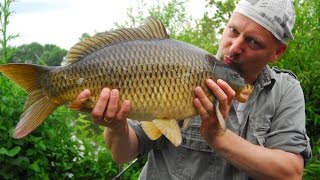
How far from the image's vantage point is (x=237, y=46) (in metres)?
1.93

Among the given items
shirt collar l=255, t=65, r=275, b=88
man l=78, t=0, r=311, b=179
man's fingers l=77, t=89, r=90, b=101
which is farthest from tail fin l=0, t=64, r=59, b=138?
shirt collar l=255, t=65, r=275, b=88

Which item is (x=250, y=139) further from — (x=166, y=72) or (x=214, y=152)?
(x=166, y=72)

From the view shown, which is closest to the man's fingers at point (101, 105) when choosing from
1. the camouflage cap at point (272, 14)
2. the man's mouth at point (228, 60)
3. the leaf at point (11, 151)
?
the man's mouth at point (228, 60)

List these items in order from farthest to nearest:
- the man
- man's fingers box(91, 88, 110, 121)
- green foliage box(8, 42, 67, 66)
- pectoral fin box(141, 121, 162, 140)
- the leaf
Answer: green foliage box(8, 42, 67, 66) → the leaf → the man → pectoral fin box(141, 121, 162, 140) → man's fingers box(91, 88, 110, 121)

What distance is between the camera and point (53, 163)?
2838mm

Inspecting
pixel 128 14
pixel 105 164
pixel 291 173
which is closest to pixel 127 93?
pixel 291 173

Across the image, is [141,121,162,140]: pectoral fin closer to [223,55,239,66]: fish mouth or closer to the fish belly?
the fish belly

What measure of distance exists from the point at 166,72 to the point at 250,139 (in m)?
0.49

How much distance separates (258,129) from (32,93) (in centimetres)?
75

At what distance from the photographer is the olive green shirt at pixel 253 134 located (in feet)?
6.44

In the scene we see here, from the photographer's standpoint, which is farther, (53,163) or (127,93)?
(53,163)

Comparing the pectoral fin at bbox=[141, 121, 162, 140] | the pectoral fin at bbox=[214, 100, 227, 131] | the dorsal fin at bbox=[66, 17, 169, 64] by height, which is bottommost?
the pectoral fin at bbox=[141, 121, 162, 140]

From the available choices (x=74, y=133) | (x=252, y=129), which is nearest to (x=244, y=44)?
(x=252, y=129)

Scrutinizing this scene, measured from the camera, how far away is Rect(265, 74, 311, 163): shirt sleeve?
6.35ft
